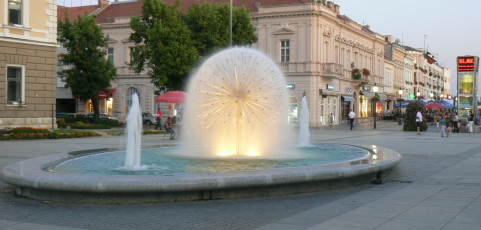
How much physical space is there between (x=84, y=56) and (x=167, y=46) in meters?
8.62

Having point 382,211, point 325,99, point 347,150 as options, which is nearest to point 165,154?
point 347,150

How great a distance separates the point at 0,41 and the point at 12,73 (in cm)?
196

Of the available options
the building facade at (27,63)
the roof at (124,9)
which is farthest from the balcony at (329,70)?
the building facade at (27,63)

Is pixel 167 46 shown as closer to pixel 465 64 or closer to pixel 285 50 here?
pixel 285 50

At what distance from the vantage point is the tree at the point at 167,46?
3853cm

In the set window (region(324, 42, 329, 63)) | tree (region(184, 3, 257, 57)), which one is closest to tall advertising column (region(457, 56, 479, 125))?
window (region(324, 42, 329, 63))

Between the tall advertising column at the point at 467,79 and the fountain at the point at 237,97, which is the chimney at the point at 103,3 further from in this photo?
the fountain at the point at 237,97

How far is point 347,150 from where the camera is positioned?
16969 mm

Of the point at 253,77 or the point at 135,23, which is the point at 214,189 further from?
the point at 135,23

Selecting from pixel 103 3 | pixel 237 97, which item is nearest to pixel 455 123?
pixel 237 97

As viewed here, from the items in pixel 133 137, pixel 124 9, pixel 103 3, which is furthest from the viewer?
pixel 103 3

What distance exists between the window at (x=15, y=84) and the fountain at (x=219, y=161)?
48.0 ft

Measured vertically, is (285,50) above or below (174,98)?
above

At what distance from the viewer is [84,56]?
43.3 meters
